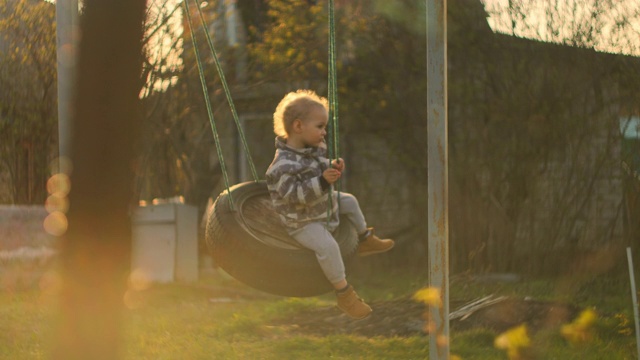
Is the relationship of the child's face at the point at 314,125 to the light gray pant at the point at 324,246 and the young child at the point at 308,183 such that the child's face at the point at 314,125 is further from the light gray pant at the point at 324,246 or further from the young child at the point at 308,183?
the light gray pant at the point at 324,246

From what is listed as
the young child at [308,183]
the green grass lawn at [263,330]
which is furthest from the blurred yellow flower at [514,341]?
the young child at [308,183]

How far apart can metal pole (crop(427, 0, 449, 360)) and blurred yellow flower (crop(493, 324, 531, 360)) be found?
198cm

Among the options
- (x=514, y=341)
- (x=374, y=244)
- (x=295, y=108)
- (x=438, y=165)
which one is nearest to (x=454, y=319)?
(x=514, y=341)

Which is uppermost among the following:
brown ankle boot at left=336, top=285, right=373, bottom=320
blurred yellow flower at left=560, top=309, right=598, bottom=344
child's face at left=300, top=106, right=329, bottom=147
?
child's face at left=300, top=106, right=329, bottom=147

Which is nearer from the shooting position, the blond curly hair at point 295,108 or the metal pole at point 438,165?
the blond curly hair at point 295,108

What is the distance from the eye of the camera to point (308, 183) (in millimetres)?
5074

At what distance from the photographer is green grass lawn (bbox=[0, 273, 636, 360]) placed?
738 centimetres

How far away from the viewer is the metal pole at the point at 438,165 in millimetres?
5465

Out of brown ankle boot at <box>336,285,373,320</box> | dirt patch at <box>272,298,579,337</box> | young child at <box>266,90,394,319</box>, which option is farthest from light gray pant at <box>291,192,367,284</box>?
dirt patch at <box>272,298,579,337</box>

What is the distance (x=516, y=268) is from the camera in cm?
1138

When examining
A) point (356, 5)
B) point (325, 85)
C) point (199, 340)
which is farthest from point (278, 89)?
point (199, 340)

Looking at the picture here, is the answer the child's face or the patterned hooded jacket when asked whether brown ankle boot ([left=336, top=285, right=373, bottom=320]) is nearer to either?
the patterned hooded jacket

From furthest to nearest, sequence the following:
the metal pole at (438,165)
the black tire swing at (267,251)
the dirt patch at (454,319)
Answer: the dirt patch at (454,319)
the metal pole at (438,165)
the black tire swing at (267,251)

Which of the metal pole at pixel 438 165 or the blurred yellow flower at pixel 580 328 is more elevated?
the metal pole at pixel 438 165
